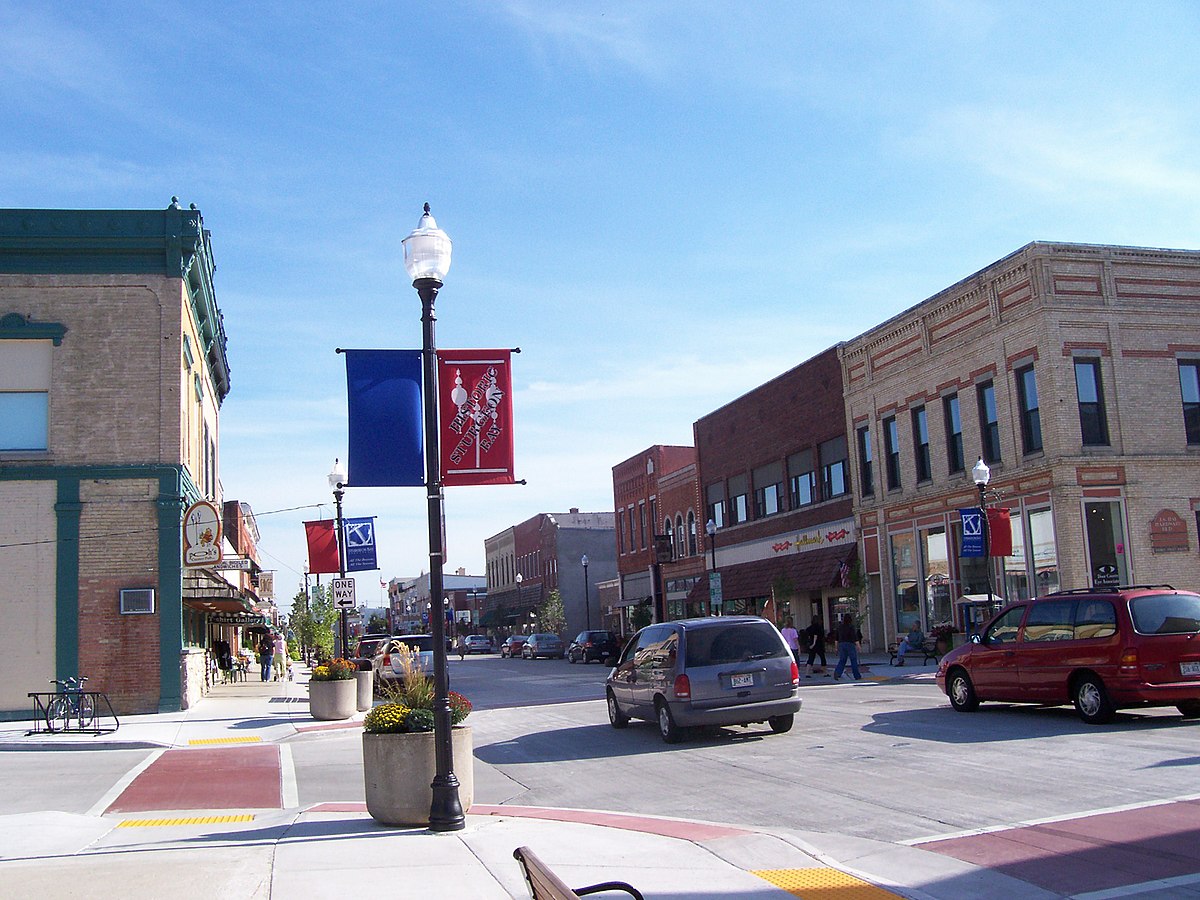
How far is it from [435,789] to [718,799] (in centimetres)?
308

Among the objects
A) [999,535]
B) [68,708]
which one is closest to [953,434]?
[999,535]

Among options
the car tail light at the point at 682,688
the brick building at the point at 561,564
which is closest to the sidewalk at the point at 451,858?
the car tail light at the point at 682,688

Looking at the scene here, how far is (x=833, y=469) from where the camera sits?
127ft

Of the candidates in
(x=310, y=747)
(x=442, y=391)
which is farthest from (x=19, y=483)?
(x=442, y=391)

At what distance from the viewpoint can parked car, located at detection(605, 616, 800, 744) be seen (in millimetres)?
14984

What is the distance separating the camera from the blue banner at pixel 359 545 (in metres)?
27.1

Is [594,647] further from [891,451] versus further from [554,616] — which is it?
[554,616]

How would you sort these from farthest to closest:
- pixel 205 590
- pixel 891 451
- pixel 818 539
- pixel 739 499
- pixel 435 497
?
pixel 739 499 → pixel 818 539 → pixel 891 451 → pixel 205 590 → pixel 435 497

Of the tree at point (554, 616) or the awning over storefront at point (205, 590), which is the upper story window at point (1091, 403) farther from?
the tree at point (554, 616)

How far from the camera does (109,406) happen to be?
950 inches

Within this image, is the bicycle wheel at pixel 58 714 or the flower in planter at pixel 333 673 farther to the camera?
the flower in planter at pixel 333 673

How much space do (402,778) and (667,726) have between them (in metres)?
6.57

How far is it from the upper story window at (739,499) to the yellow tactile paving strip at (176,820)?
A: 36345 mm

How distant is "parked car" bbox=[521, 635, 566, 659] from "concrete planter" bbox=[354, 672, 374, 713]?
35509 millimetres
